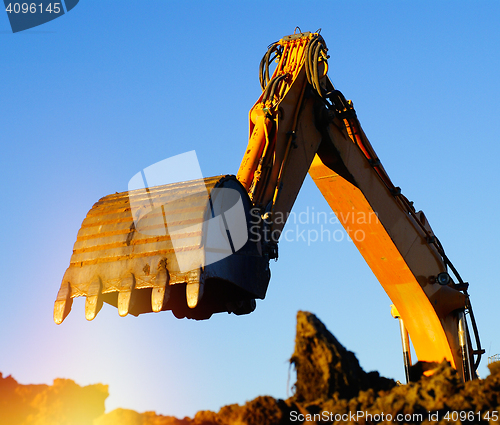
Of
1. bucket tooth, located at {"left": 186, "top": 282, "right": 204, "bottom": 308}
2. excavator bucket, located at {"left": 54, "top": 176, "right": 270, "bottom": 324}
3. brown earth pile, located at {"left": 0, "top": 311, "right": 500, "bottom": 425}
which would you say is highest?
excavator bucket, located at {"left": 54, "top": 176, "right": 270, "bottom": 324}

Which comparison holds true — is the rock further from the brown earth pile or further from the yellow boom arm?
the yellow boom arm

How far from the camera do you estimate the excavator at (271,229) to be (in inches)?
Answer: 250

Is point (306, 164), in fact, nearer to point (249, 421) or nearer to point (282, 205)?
point (282, 205)

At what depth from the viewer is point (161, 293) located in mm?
6180

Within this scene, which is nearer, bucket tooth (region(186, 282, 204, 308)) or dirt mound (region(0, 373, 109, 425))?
dirt mound (region(0, 373, 109, 425))

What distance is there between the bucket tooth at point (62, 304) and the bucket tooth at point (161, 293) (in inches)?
35.3

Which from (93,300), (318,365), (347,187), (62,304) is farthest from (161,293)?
(347,187)

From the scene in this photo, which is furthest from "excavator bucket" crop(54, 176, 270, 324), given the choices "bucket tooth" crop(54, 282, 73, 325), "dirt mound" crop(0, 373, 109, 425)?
"dirt mound" crop(0, 373, 109, 425)

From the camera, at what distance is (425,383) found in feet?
18.5

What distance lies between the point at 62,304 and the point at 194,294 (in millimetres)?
1398

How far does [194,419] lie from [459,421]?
205cm

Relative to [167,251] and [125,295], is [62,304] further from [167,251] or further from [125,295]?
[167,251]

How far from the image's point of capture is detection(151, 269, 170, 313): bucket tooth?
6.15m

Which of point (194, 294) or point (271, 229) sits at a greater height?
point (271, 229)
